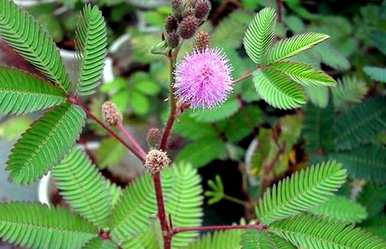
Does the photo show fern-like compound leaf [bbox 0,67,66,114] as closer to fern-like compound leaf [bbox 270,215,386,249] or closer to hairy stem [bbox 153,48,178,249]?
hairy stem [bbox 153,48,178,249]

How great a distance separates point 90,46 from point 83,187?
1.04 feet

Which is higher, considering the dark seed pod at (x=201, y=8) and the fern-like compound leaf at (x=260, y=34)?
the dark seed pod at (x=201, y=8)

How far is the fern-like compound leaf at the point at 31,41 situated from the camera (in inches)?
29.8

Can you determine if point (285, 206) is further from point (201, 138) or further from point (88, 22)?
point (201, 138)

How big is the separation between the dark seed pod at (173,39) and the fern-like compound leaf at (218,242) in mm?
442

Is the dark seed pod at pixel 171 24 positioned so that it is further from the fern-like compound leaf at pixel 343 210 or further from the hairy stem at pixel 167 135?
the fern-like compound leaf at pixel 343 210

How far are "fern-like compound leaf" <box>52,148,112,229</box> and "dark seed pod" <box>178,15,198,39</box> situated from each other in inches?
14.0

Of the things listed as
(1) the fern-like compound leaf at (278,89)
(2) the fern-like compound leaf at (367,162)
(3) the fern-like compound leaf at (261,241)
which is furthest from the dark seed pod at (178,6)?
(2) the fern-like compound leaf at (367,162)

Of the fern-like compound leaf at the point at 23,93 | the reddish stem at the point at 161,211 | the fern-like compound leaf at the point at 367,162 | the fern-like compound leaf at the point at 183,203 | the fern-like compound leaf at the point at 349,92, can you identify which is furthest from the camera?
the fern-like compound leaf at the point at 349,92

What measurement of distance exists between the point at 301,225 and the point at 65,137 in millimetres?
322

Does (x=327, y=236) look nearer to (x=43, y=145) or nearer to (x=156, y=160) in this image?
(x=156, y=160)

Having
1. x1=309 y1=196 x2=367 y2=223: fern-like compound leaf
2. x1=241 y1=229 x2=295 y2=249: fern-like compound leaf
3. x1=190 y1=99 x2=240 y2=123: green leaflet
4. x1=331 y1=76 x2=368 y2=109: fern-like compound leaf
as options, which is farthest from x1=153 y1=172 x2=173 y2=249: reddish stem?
x1=331 y1=76 x2=368 y2=109: fern-like compound leaf

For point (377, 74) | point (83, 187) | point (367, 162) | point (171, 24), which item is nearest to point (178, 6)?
point (171, 24)

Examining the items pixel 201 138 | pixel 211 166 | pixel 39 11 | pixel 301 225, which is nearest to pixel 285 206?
pixel 301 225
